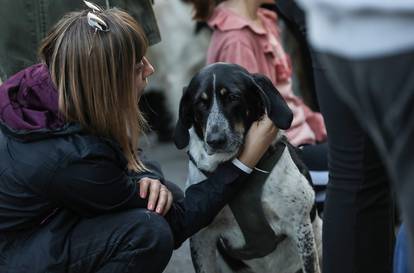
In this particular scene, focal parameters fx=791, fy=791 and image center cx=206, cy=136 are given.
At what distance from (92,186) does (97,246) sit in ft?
0.65

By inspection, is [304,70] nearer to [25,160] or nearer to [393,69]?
[25,160]

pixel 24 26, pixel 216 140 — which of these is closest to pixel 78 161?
pixel 216 140

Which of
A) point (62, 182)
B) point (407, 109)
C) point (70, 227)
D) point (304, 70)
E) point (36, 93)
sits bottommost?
point (304, 70)

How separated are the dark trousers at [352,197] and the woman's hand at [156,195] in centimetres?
61

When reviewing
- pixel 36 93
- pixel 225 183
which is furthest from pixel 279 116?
pixel 36 93

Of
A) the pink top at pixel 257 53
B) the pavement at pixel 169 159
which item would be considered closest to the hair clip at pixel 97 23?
the pink top at pixel 257 53

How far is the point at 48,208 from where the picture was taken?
2367 millimetres

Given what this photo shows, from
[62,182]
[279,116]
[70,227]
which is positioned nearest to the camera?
[62,182]

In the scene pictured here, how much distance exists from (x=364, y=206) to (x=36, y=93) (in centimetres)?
103

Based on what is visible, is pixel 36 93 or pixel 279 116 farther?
pixel 279 116

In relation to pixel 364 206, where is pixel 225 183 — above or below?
below

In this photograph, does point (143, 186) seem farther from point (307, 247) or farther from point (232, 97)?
point (307, 247)

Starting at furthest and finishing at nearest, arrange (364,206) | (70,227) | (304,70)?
(304,70) < (70,227) < (364,206)

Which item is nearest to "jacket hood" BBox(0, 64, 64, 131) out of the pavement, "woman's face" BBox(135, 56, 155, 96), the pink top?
"woman's face" BBox(135, 56, 155, 96)
